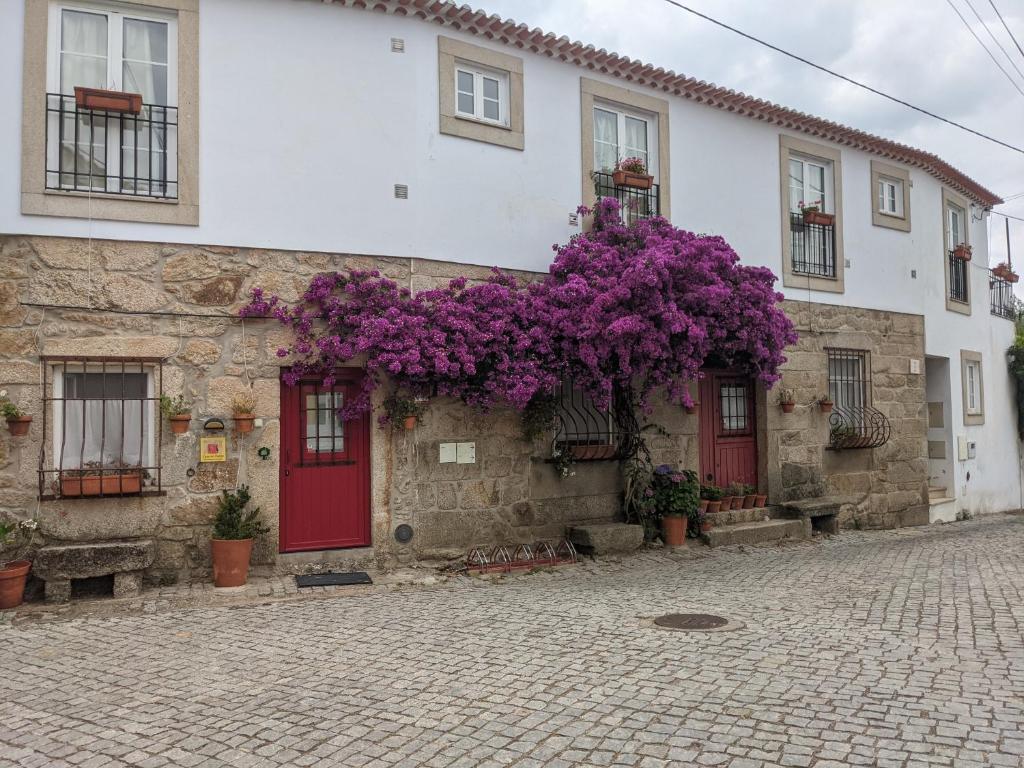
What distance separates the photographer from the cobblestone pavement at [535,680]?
3924 mm

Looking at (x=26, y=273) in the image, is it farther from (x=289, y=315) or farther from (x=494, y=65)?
(x=494, y=65)

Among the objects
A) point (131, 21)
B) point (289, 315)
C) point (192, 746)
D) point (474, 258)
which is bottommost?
point (192, 746)

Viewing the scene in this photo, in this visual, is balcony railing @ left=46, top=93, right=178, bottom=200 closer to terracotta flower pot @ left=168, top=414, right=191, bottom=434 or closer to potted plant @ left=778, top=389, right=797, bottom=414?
terracotta flower pot @ left=168, top=414, right=191, bottom=434

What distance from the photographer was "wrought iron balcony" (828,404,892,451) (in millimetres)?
12422

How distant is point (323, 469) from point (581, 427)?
3.13 metres

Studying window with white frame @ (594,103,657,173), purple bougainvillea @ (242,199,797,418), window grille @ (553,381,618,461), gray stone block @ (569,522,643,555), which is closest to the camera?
purple bougainvillea @ (242,199,797,418)

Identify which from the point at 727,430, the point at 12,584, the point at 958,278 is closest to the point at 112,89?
the point at 12,584

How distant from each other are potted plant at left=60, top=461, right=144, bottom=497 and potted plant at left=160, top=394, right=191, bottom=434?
487 millimetres

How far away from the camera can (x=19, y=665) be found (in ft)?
17.5

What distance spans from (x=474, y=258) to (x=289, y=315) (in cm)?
208

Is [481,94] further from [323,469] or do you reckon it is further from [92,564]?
[92,564]

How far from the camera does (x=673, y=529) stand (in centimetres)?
988

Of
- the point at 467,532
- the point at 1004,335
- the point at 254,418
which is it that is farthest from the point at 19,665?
the point at 1004,335

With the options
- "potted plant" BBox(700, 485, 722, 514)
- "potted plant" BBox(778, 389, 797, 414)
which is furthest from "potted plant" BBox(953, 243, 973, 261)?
"potted plant" BBox(700, 485, 722, 514)
